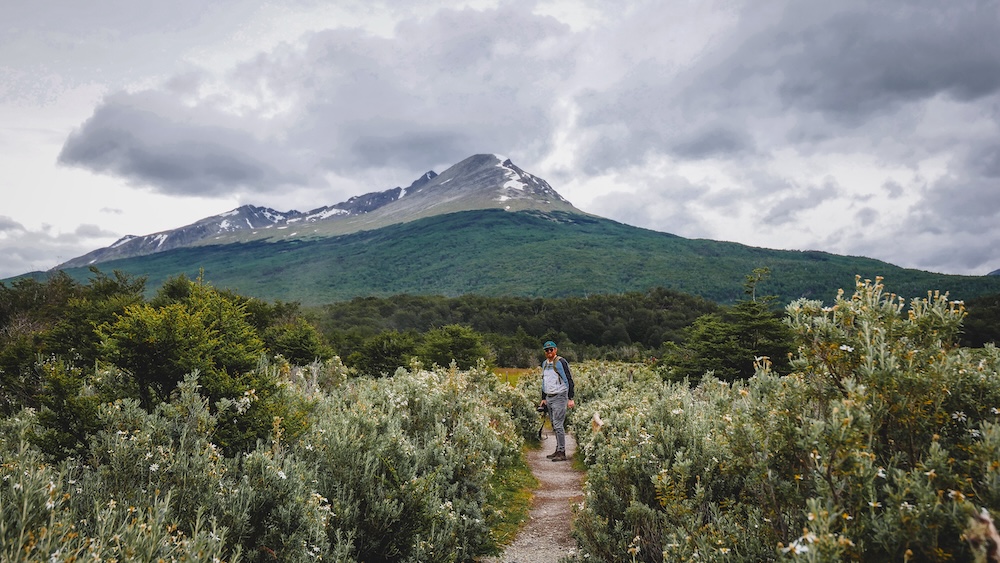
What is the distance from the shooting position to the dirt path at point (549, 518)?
6.08 metres

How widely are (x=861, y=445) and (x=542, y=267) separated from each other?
140 metres

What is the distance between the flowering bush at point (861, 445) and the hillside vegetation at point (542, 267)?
372 ft

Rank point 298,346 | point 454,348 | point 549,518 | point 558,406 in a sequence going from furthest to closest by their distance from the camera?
point 454,348 → point 298,346 → point 558,406 → point 549,518

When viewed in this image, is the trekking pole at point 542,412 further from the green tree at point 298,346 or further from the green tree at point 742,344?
the green tree at point 298,346

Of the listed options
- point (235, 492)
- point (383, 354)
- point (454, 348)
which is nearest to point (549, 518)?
point (235, 492)

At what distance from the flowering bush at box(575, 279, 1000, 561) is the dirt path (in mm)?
2176

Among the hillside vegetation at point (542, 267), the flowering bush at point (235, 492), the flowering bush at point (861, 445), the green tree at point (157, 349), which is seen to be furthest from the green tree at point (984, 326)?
the hillside vegetation at point (542, 267)

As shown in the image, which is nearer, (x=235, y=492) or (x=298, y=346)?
(x=235, y=492)

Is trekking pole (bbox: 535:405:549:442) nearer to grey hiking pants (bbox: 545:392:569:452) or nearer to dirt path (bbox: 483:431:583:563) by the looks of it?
grey hiking pants (bbox: 545:392:569:452)

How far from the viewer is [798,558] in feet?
7.89

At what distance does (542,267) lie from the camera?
142 meters

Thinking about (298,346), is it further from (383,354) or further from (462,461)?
(462,461)

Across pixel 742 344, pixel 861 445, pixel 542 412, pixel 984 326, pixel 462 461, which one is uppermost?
pixel 984 326

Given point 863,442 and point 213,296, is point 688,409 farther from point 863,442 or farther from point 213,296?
point 213,296
